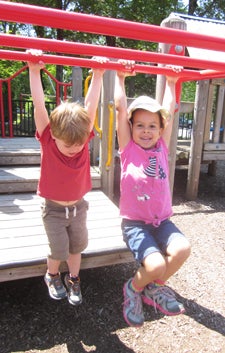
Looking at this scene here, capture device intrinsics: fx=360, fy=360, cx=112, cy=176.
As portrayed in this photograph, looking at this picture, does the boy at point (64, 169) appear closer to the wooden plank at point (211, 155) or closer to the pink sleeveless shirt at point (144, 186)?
the pink sleeveless shirt at point (144, 186)

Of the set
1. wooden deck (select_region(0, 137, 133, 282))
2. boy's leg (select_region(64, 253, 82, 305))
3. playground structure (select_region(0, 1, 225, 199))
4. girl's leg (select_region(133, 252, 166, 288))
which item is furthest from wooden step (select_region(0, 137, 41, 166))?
girl's leg (select_region(133, 252, 166, 288))

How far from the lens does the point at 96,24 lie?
4.33ft

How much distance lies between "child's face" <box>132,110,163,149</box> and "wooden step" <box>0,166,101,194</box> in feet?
6.43

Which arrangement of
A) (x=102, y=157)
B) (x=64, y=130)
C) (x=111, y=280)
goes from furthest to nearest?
1. (x=102, y=157)
2. (x=111, y=280)
3. (x=64, y=130)

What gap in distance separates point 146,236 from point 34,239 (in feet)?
3.88

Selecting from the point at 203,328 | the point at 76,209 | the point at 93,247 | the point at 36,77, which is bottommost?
the point at 203,328

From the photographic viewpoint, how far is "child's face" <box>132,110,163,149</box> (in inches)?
82.9

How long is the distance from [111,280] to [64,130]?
1.88 m

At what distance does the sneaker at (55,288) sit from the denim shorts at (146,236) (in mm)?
558

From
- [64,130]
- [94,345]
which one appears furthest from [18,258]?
[64,130]

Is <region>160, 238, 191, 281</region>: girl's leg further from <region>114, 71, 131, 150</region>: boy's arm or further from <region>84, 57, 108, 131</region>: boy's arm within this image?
<region>84, 57, 108, 131</region>: boy's arm

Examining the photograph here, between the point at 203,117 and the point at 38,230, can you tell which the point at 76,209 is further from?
the point at 203,117

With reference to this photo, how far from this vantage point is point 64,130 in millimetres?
1812

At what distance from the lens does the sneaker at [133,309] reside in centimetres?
193
